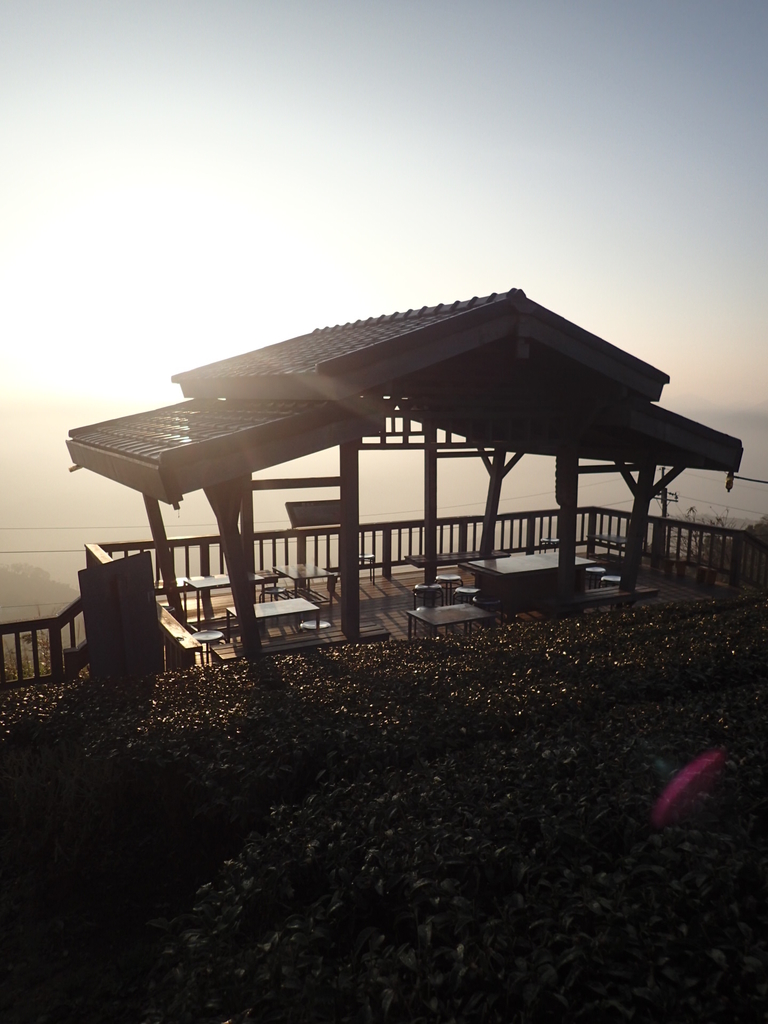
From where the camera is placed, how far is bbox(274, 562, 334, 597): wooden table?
38.3 feet

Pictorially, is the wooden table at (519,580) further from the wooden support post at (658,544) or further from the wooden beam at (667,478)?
the wooden support post at (658,544)

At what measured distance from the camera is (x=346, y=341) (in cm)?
966

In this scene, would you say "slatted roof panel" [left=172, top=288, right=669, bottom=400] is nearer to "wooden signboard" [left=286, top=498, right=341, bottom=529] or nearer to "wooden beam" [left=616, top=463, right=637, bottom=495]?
"wooden beam" [left=616, top=463, right=637, bottom=495]

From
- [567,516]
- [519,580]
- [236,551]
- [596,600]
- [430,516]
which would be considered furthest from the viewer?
[430,516]

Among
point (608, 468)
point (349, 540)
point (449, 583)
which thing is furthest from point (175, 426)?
point (608, 468)

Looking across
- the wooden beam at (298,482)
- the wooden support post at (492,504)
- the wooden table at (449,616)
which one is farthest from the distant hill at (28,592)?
the wooden table at (449,616)

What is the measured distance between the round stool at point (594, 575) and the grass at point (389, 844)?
22.6 ft

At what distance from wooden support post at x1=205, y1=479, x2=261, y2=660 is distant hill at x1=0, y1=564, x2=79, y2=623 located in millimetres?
113655

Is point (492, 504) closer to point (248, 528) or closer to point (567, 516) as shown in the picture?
point (567, 516)

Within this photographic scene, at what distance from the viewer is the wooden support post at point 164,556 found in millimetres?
10406

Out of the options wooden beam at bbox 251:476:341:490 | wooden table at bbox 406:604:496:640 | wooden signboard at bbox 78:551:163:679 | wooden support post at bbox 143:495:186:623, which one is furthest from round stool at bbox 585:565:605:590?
wooden signboard at bbox 78:551:163:679

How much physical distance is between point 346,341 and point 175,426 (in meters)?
2.65

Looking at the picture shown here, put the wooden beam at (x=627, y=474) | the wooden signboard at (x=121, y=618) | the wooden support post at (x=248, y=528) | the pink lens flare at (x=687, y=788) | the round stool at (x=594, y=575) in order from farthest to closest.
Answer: the round stool at (x=594, y=575) < the wooden beam at (x=627, y=474) < the wooden support post at (x=248, y=528) < the wooden signboard at (x=121, y=618) < the pink lens flare at (x=687, y=788)

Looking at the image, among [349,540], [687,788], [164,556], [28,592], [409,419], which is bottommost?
[28,592]
